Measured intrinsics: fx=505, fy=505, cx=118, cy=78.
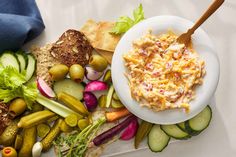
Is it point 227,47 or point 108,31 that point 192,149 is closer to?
point 227,47

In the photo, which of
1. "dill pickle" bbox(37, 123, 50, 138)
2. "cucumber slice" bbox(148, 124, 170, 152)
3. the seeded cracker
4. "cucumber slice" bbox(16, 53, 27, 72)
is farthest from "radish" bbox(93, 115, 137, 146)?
"cucumber slice" bbox(16, 53, 27, 72)

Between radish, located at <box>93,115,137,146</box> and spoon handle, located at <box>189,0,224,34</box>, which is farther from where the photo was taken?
radish, located at <box>93,115,137,146</box>

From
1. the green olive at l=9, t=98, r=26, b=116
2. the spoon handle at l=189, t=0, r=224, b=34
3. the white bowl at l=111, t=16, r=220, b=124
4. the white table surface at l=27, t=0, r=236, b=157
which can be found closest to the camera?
the spoon handle at l=189, t=0, r=224, b=34

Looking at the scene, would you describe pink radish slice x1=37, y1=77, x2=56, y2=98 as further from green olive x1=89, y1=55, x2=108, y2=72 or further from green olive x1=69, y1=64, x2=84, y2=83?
green olive x1=89, y1=55, x2=108, y2=72

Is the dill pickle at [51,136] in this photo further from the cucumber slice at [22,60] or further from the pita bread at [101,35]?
the pita bread at [101,35]

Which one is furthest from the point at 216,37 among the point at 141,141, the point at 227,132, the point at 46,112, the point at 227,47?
the point at 46,112

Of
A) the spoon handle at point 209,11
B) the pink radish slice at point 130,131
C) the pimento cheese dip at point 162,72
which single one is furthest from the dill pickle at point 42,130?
the spoon handle at point 209,11

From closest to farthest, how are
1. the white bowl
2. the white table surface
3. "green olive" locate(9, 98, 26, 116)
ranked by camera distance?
the white bowl
"green olive" locate(9, 98, 26, 116)
the white table surface
